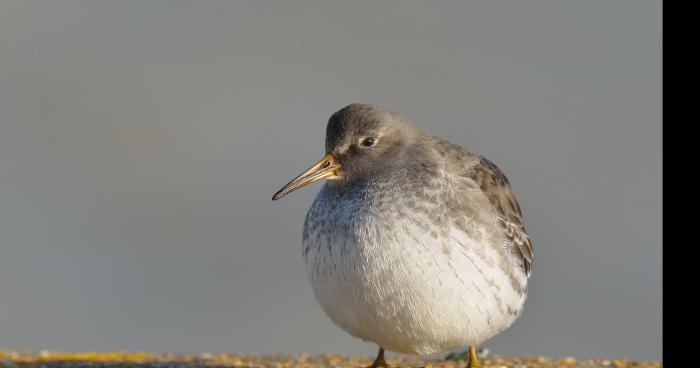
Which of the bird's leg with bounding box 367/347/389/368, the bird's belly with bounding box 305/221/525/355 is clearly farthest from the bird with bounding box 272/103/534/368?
the bird's leg with bounding box 367/347/389/368

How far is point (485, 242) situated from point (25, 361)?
5.57 m

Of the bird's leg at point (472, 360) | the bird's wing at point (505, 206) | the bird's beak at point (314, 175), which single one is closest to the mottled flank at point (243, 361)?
the bird's leg at point (472, 360)

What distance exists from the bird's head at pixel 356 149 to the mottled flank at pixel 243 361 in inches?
100

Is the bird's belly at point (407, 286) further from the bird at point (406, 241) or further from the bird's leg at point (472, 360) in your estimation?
the bird's leg at point (472, 360)

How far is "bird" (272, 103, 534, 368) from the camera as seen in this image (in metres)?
8.16

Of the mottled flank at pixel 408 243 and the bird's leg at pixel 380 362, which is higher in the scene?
the mottled flank at pixel 408 243

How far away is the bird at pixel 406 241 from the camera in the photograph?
26.8ft

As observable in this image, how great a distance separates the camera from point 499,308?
342 inches

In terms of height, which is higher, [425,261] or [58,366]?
[425,261]

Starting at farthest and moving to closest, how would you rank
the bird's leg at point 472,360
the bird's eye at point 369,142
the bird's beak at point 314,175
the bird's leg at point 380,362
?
the bird's leg at point 380,362
the bird's leg at point 472,360
the bird's eye at point 369,142
the bird's beak at point 314,175

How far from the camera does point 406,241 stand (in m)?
8.13

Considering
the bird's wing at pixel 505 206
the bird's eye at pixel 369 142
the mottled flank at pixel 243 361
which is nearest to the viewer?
the bird's eye at pixel 369 142
